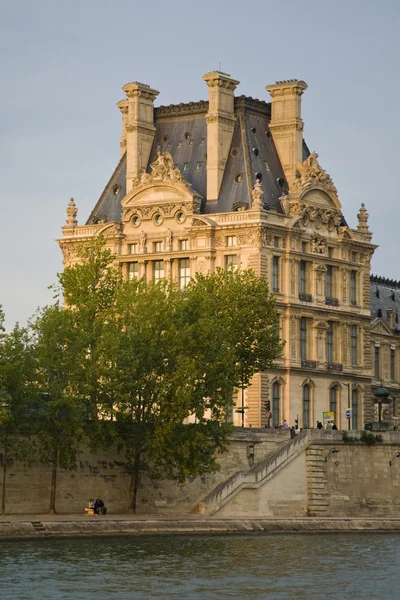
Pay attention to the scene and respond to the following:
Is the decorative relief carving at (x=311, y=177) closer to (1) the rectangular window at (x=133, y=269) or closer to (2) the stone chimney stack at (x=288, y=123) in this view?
(2) the stone chimney stack at (x=288, y=123)

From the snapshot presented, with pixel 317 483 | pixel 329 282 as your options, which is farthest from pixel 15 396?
pixel 329 282

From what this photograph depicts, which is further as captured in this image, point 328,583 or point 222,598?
point 328,583

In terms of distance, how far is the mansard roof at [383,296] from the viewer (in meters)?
164

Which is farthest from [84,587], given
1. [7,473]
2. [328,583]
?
[7,473]

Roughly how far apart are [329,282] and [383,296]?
19645 millimetres

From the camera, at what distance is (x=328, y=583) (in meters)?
89.1

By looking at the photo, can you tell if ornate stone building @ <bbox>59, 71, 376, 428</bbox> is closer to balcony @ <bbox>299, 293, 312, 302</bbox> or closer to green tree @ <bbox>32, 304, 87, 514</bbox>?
balcony @ <bbox>299, 293, 312, 302</bbox>

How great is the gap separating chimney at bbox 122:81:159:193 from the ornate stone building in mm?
70

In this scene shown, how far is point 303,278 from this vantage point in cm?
14550

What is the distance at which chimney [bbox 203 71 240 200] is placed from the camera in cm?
14512

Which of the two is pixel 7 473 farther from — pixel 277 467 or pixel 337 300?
pixel 337 300

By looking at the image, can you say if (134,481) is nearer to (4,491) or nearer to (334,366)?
(4,491)

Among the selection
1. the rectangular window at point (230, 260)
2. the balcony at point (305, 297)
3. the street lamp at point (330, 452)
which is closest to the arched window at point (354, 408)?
the balcony at point (305, 297)

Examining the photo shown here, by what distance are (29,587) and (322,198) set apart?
66753 mm
